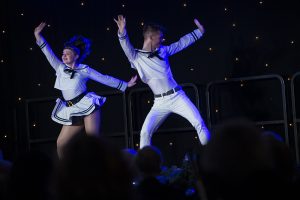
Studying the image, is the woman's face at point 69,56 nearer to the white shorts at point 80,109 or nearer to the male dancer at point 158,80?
the white shorts at point 80,109

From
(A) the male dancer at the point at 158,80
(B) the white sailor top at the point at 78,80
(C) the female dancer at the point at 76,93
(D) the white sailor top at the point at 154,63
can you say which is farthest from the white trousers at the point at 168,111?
(B) the white sailor top at the point at 78,80

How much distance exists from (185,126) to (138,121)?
650 millimetres

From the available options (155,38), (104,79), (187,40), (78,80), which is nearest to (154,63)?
(155,38)

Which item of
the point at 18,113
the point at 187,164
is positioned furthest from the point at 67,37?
the point at 187,164

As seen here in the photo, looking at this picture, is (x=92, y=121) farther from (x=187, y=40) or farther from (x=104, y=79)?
(x=187, y=40)

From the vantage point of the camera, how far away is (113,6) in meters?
8.01

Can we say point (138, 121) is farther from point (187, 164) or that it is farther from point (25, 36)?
point (187, 164)

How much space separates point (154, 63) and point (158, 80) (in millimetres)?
194

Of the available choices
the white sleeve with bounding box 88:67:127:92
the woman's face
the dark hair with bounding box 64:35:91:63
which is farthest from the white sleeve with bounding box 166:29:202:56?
the woman's face

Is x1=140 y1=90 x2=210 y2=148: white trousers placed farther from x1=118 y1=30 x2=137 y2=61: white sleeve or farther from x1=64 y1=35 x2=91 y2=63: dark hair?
x1=64 y1=35 x2=91 y2=63: dark hair

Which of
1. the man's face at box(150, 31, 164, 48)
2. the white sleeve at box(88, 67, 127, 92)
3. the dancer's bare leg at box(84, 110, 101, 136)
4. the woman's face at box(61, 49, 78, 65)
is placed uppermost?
the man's face at box(150, 31, 164, 48)

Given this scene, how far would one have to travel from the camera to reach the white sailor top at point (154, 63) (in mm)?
6453

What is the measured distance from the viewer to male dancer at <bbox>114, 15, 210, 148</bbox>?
633 centimetres

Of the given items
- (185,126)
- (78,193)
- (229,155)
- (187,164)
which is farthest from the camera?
(185,126)
